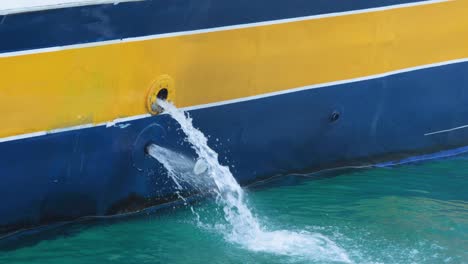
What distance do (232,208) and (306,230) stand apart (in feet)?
1.74

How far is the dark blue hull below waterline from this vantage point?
17.5ft

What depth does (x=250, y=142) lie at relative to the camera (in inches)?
242

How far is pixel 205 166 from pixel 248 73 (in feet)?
2.21

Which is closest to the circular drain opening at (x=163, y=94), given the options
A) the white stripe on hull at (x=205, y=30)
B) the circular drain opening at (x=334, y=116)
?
the white stripe on hull at (x=205, y=30)

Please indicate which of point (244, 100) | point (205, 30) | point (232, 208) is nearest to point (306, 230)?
point (232, 208)

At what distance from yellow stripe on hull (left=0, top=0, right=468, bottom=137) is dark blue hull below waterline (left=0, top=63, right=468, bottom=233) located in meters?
0.11

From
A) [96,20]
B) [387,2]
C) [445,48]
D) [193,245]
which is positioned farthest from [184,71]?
[445,48]

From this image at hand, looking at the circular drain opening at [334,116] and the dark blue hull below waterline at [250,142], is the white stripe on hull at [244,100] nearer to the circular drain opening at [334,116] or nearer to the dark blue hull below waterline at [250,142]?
the dark blue hull below waterline at [250,142]

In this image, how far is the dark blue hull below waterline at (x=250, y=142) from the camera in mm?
5320

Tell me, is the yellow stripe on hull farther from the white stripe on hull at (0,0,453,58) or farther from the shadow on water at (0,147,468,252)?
the shadow on water at (0,147,468,252)

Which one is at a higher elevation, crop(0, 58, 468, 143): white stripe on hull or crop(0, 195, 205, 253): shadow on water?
crop(0, 58, 468, 143): white stripe on hull

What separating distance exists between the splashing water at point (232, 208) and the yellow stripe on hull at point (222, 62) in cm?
28

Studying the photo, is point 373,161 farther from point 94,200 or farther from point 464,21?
point 94,200

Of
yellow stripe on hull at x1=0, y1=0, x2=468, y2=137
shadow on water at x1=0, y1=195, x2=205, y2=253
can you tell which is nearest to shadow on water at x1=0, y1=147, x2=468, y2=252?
shadow on water at x1=0, y1=195, x2=205, y2=253
